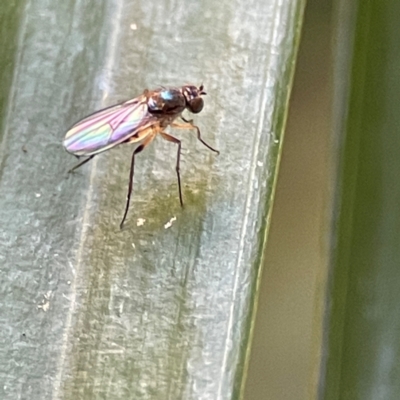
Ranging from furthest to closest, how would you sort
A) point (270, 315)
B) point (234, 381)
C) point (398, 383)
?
point (270, 315), point (398, 383), point (234, 381)

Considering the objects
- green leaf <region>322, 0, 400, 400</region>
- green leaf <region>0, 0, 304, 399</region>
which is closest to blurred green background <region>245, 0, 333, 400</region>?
green leaf <region>322, 0, 400, 400</region>

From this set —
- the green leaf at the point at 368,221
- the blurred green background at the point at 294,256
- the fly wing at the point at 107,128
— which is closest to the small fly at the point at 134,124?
the fly wing at the point at 107,128

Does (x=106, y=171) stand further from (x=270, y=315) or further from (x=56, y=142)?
(x=270, y=315)

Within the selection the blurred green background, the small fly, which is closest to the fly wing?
the small fly

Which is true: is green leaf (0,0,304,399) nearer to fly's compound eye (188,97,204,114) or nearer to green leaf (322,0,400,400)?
fly's compound eye (188,97,204,114)

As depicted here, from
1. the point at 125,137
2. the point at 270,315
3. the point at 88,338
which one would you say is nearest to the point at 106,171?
the point at 125,137

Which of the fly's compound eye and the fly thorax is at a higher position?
the fly thorax

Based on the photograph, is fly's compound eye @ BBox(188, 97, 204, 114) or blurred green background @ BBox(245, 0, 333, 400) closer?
fly's compound eye @ BBox(188, 97, 204, 114)
